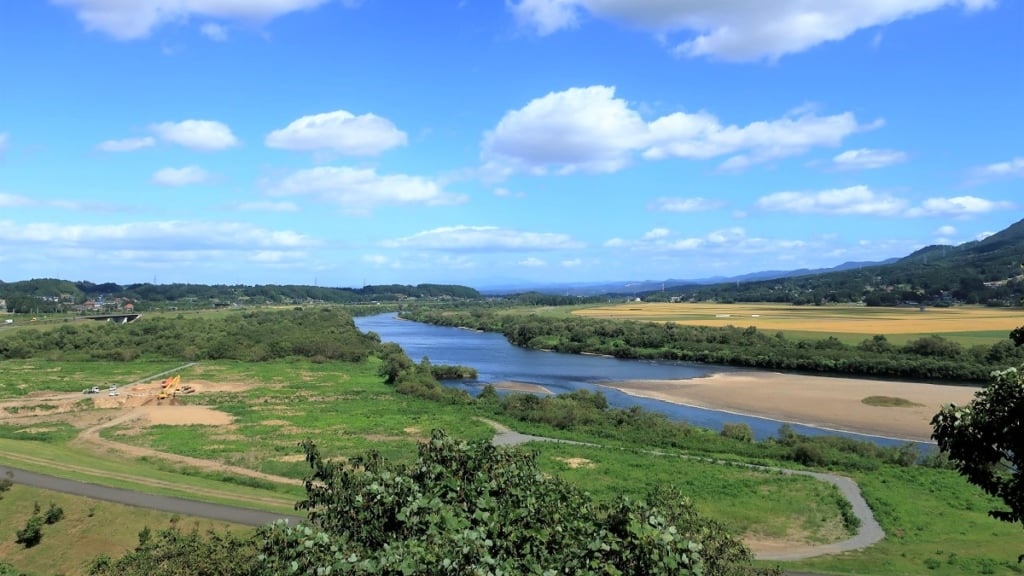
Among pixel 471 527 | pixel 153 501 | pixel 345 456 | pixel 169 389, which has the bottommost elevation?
pixel 345 456

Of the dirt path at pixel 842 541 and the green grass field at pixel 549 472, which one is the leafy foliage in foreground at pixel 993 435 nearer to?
the dirt path at pixel 842 541

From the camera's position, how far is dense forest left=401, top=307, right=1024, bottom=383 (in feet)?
248

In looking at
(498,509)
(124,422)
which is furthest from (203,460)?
(498,509)

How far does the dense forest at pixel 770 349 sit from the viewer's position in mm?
75688

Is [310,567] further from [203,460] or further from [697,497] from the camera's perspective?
[203,460]

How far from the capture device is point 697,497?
103 feet

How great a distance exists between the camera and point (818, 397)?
62531mm

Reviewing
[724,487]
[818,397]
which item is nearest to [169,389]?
[724,487]

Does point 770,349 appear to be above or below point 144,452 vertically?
above

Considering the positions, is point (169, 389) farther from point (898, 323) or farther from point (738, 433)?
point (898, 323)

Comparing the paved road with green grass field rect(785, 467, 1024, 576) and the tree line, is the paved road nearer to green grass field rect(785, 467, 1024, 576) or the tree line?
green grass field rect(785, 467, 1024, 576)

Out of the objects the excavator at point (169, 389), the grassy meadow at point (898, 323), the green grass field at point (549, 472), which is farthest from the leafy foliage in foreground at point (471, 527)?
the grassy meadow at point (898, 323)

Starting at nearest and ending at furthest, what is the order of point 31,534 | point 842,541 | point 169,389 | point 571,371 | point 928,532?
point 31,534, point 842,541, point 928,532, point 169,389, point 571,371

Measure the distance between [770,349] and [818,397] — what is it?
30.4m
